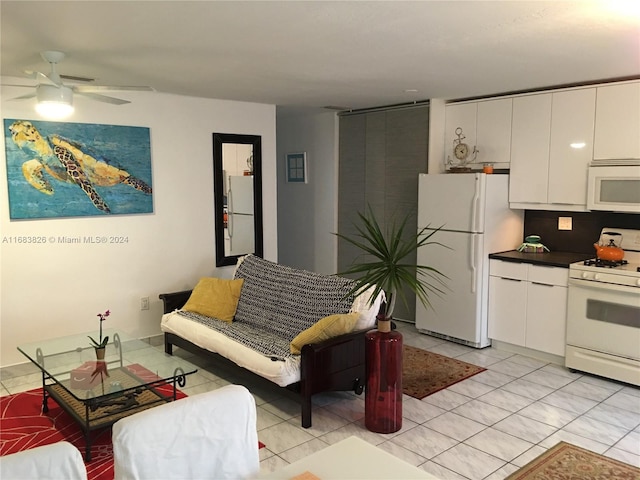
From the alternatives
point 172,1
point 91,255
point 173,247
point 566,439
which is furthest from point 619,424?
point 91,255

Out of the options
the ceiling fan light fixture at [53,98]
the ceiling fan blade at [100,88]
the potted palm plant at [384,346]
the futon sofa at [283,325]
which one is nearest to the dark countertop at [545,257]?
the futon sofa at [283,325]

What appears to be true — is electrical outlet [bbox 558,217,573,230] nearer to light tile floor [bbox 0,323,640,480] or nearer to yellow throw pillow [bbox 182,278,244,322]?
light tile floor [bbox 0,323,640,480]

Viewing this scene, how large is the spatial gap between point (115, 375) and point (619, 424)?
3311 mm

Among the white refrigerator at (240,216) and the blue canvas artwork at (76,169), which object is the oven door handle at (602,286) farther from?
the blue canvas artwork at (76,169)

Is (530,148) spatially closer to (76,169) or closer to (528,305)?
(528,305)

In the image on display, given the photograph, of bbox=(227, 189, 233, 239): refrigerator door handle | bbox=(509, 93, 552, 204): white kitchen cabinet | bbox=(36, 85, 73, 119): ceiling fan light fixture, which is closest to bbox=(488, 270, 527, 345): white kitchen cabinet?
bbox=(509, 93, 552, 204): white kitchen cabinet

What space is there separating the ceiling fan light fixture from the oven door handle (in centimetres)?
398

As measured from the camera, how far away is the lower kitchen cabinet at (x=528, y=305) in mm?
4543

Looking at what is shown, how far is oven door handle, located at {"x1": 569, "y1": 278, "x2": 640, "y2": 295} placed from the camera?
404 centimetres

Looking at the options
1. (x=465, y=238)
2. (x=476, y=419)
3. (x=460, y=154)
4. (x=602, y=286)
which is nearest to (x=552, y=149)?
(x=460, y=154)

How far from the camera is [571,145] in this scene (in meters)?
4.65

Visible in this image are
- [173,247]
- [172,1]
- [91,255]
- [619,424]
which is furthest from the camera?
[173,247]

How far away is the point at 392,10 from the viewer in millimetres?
2598

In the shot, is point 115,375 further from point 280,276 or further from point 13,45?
point 13,45
